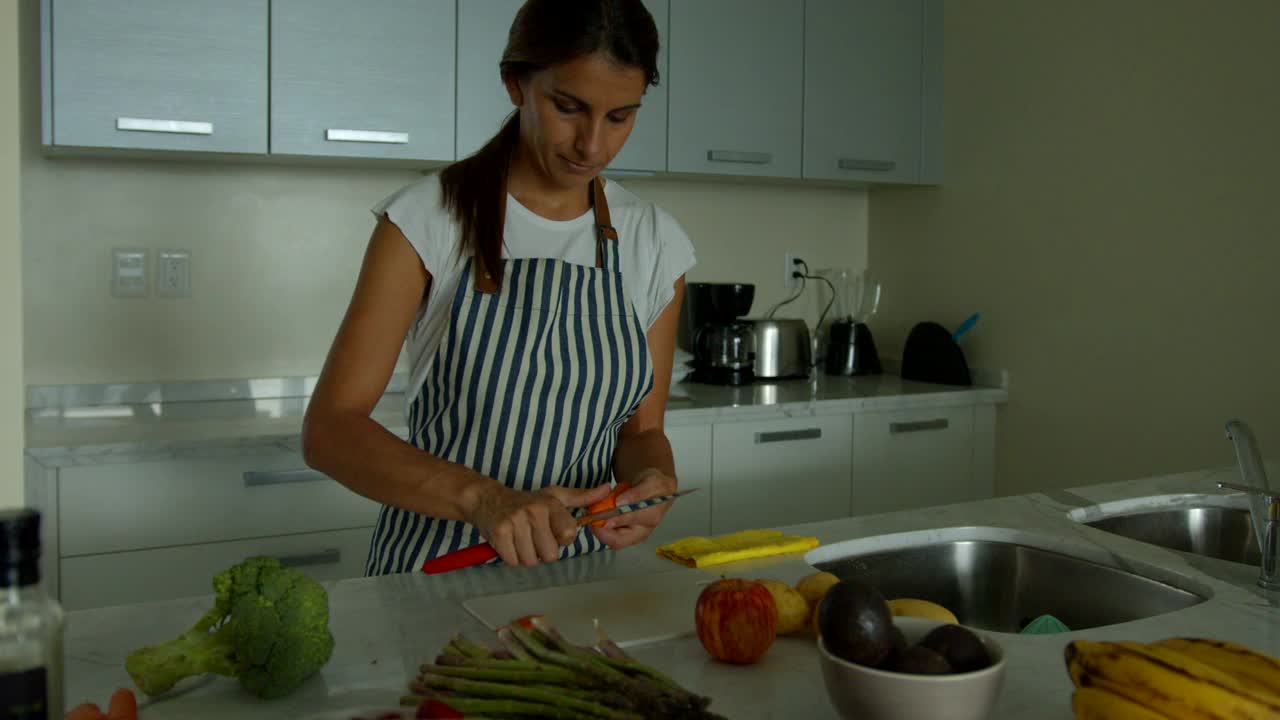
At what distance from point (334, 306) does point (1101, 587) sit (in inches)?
80.4

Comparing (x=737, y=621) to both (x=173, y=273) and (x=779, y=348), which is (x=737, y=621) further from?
(x=779, y=348)

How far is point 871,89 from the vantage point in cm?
318

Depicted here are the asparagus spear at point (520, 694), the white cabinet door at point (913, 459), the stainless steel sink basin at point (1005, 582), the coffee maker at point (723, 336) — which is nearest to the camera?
the asparagus spear at point (520, 694)

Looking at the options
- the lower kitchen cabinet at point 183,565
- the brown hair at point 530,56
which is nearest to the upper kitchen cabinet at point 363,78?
the lower kitchen cabinet at point 183,565

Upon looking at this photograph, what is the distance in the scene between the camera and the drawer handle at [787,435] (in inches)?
106

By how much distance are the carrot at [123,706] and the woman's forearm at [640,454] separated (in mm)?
786

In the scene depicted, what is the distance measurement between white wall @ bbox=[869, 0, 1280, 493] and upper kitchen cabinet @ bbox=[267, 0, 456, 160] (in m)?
1.52

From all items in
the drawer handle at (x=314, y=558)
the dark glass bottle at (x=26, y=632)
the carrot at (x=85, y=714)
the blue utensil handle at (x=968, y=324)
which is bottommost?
the drawer handle at (x=314, y=558)

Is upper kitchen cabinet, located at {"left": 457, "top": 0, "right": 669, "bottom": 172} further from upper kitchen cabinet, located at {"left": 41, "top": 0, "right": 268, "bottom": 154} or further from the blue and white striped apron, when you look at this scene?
the blue and white striped apron

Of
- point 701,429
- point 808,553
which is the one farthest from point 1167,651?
point 701,429

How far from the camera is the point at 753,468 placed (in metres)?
2.70

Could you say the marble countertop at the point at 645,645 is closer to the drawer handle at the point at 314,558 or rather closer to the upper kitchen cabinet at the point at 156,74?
the drawer handle at the point at 314,558

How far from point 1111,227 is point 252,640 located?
2414mm

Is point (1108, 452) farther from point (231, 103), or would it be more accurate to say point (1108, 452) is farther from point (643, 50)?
point (231, 103)
